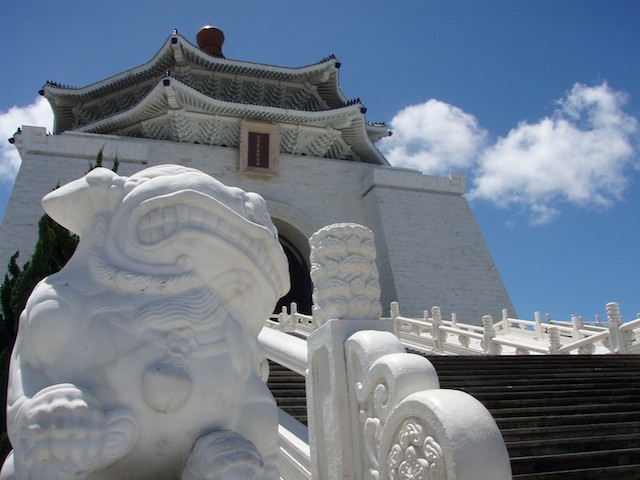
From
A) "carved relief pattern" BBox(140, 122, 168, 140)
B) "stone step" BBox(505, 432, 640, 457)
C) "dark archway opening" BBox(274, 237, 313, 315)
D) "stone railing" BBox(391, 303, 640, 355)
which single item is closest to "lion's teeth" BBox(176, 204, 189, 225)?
"stone step" BBox(505, 432, 640, 457)

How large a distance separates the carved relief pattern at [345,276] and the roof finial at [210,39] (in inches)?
783

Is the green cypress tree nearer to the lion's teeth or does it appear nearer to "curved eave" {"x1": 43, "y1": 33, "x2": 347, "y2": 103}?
the lion's teeth

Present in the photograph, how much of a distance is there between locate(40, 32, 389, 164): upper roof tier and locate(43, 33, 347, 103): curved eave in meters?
0.03

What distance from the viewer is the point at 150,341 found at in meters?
1.61

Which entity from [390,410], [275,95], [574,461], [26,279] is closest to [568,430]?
[574,461]

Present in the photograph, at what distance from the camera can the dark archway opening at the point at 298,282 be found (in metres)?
Answer: 17.3

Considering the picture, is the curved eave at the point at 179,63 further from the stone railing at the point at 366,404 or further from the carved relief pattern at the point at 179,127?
the stone railing at the point at 366,404

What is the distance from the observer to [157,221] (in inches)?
69.0

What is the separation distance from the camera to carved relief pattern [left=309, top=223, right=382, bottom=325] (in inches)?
122

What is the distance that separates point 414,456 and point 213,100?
15.1 m

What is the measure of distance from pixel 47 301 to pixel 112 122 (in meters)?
16.2

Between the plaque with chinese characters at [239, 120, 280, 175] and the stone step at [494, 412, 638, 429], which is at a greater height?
the plaque with chinese characters at [239, 120, 280, 175]

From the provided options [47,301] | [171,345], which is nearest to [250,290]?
[171,345]

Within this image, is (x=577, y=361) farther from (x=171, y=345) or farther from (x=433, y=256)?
(x=433, y=256)
